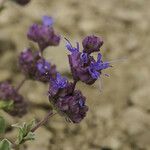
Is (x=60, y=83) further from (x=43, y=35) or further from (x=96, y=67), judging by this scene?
(x=43, y=35)

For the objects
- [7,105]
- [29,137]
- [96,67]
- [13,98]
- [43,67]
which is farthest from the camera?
[13,98]

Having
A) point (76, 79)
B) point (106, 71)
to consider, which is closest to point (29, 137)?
Result: point (76, 79)

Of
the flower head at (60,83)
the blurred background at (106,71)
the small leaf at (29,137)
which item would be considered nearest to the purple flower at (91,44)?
the flower head at (60,83)

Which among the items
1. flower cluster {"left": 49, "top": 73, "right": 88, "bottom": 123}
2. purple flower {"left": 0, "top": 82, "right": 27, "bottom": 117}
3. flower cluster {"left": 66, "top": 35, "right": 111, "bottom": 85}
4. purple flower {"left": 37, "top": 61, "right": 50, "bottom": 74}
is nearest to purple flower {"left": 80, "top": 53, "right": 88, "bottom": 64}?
flower cluster {"left": 66, "top": 35, "right": 111, "bottom": 85}

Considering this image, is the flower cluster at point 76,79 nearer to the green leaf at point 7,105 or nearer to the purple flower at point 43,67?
the purple flower at point 43,67

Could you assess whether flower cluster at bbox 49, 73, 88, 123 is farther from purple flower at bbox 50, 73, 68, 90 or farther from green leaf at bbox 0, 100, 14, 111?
green leaf at bbox 0, 100, 14, 111
